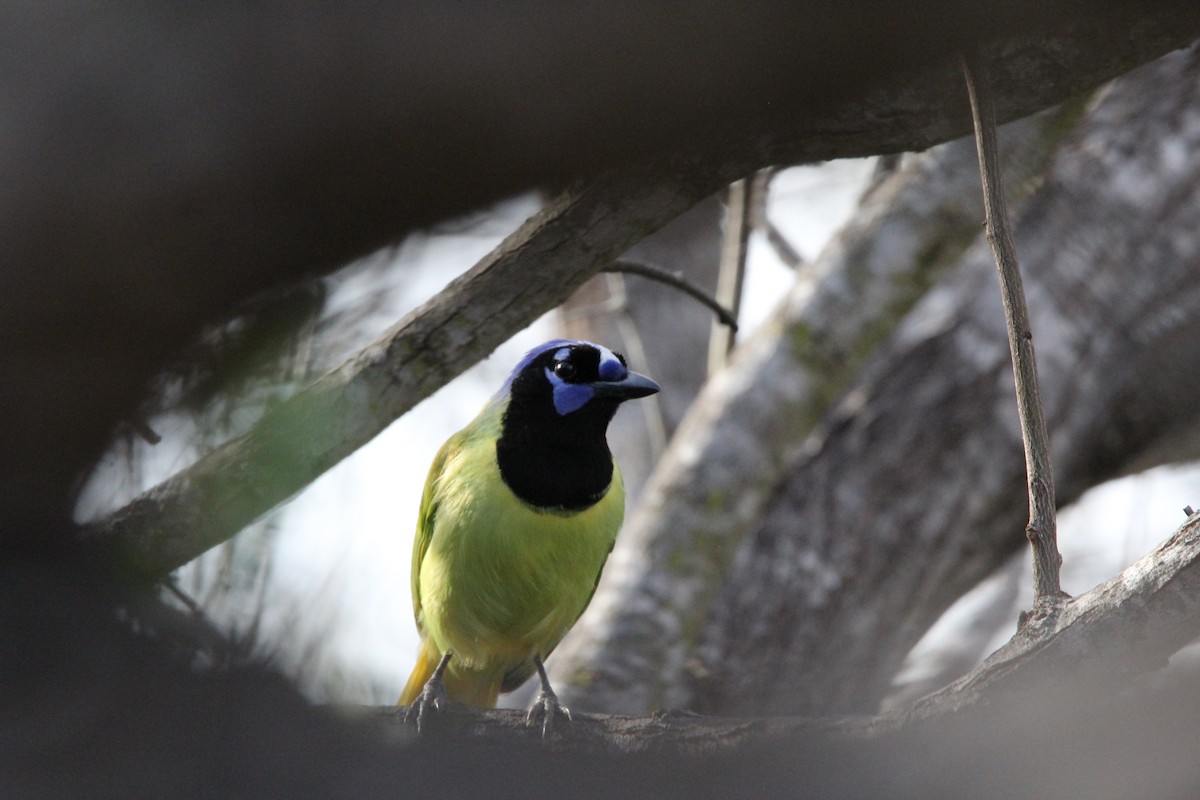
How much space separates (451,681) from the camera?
423 cm

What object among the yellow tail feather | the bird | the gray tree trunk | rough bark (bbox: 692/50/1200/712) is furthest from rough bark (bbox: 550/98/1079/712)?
the bird

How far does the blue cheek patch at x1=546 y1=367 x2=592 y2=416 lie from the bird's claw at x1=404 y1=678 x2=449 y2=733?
1038 mm

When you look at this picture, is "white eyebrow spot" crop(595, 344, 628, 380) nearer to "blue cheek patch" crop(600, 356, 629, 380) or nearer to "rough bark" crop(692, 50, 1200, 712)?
"blue cheek patch" crop(600, 356, 629, 380)

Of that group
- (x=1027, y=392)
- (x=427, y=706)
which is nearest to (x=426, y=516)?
(x=427, y=706)

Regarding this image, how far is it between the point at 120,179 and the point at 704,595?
13.9ft

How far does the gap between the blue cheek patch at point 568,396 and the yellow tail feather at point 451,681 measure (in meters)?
1.13

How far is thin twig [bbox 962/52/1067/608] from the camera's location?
1991mm

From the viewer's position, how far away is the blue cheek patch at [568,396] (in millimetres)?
3717

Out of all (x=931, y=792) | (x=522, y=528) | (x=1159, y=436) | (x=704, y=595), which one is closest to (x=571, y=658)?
(x=704, y=595)

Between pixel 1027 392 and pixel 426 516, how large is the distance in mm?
2363

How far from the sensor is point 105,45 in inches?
42.7

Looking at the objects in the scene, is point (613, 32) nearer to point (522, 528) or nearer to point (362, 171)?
point (362, 171)

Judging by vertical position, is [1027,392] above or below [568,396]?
below

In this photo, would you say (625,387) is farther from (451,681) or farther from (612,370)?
(451,681)
